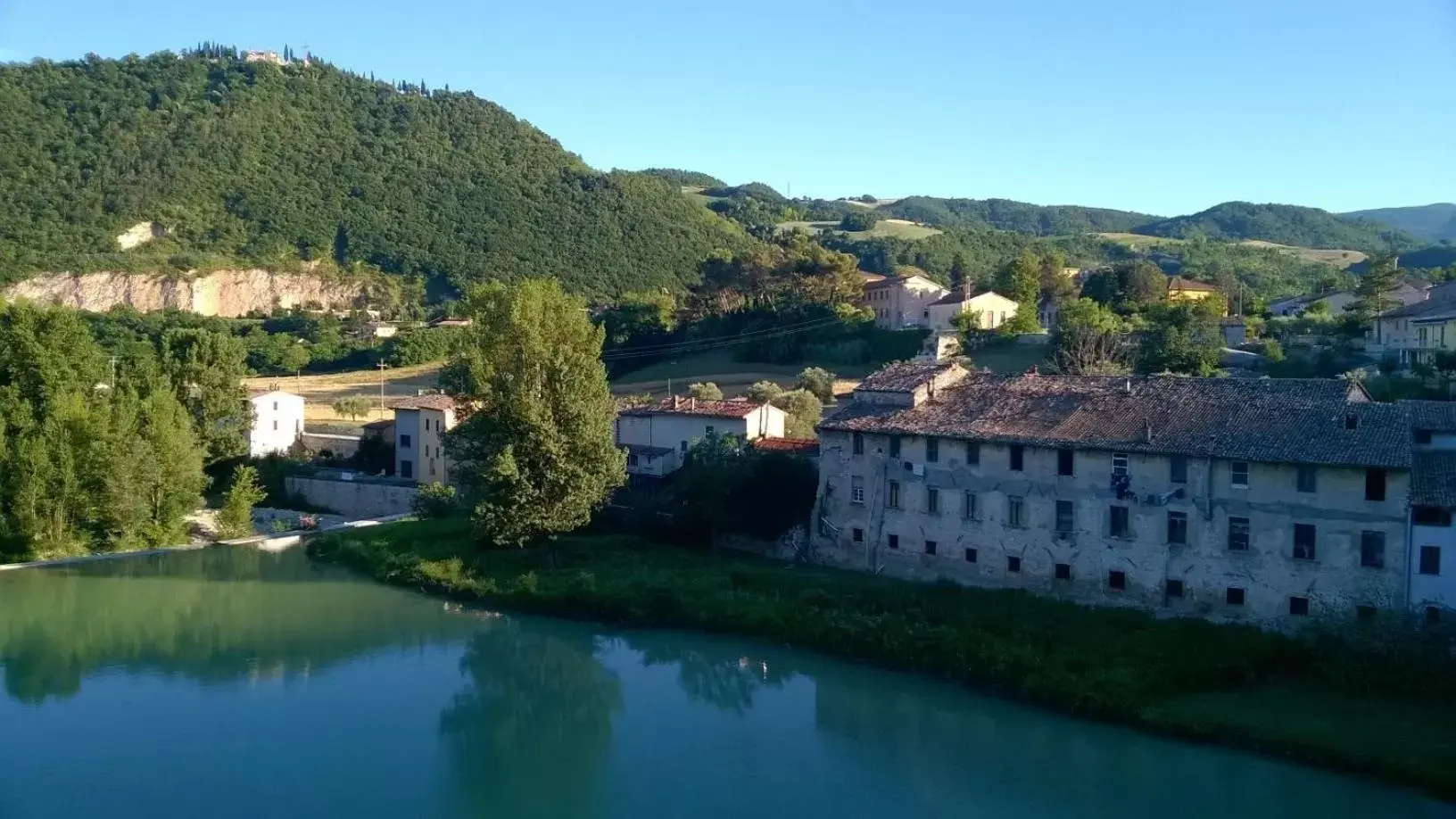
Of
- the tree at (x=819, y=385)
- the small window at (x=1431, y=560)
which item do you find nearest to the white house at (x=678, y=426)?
the tree at (x=819, y=385)

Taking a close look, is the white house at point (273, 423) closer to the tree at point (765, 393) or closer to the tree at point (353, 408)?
the tree at point (353, 408)

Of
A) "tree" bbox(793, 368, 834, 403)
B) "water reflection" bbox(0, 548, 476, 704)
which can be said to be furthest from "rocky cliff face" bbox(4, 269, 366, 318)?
"water reflection" bbox(0, 548, 476, 704)

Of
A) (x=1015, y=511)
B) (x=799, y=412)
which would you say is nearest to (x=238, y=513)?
(x=799, y=412)

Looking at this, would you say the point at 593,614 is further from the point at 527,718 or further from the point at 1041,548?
the point at 1041,548

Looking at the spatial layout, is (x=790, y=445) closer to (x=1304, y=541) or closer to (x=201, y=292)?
(x=1304, y=541)

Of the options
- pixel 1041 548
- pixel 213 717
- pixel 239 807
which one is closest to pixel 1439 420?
pixel 1041 548
